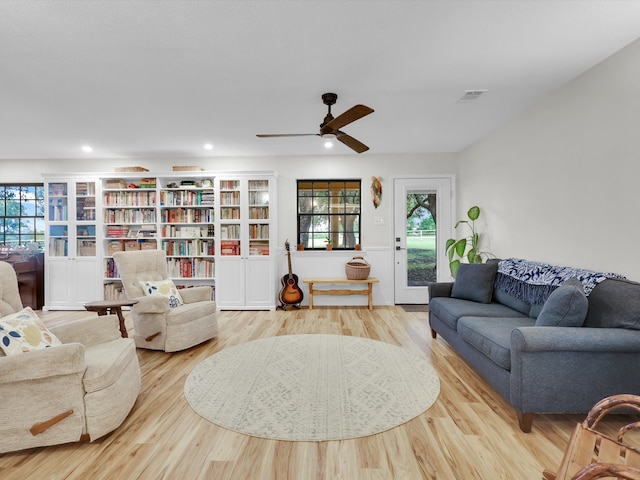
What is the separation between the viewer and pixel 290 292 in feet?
16.9

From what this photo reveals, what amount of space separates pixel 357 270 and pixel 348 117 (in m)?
2.89

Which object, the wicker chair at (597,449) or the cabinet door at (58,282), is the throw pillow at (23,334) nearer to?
the wicker chair at (597,449)

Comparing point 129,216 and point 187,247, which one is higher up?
point 129,216

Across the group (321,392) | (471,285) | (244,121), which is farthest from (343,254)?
(321,392)

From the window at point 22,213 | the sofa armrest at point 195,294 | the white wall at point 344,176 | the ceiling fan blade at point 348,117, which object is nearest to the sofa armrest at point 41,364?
the sofa armrest at point 195,294

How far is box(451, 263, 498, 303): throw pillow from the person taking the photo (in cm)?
341

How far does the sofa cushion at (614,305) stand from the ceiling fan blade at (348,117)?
6.77 feet

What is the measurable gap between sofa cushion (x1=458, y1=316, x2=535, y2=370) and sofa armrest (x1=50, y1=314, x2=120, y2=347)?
277cm

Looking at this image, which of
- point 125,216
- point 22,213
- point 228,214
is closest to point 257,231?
point 228,214

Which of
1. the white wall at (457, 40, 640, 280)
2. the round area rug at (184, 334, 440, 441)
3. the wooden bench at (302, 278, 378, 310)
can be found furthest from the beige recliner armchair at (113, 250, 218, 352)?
the white wall at (457, 40, 640, 280)

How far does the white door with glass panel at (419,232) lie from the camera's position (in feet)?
17.7

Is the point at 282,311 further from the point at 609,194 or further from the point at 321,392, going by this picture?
the point at 609,194

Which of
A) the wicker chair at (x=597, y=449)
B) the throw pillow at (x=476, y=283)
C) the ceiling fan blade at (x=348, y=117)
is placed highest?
the ceiling fan blade at (x=348, y=117)

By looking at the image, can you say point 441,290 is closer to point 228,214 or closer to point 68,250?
point 228,214
